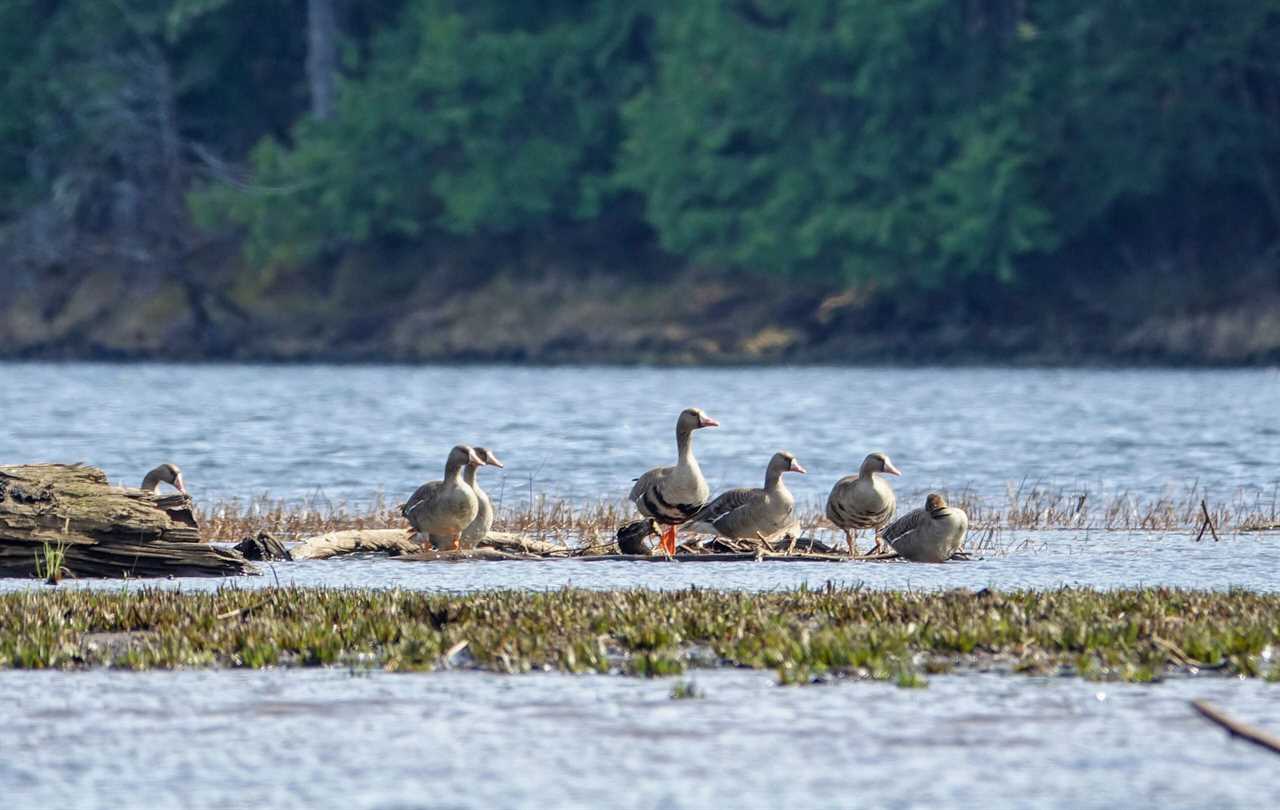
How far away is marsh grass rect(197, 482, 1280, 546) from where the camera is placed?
2289 cm

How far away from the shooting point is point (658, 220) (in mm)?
71500

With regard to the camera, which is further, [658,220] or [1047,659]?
[658,220]

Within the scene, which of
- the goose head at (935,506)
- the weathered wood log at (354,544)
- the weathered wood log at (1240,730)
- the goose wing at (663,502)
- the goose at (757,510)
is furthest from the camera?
the weathered wood log at (354,544)

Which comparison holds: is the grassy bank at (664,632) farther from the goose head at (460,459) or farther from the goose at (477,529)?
the goose at (477,529)

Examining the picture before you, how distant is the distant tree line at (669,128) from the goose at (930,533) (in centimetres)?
4424

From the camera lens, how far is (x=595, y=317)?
7406 cm

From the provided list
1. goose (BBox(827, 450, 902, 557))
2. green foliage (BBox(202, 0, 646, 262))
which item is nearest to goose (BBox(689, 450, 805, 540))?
goose (BBox(827, 450, 902, 557))

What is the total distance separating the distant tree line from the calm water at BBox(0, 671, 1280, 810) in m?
Answer: 51.4

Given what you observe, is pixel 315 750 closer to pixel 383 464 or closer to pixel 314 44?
pixel 383 464

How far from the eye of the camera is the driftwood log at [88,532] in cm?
1747

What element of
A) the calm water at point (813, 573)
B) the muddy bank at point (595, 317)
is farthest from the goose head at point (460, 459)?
the muddy bank at point (595, 317)

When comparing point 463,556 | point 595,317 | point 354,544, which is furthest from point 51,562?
point 595,317

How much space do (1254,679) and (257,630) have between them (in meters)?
5.57

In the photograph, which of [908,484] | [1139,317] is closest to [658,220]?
[1139,317]
